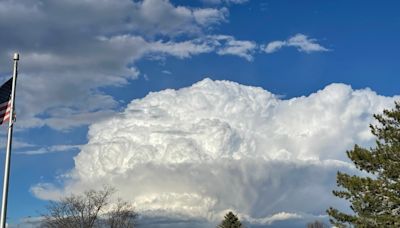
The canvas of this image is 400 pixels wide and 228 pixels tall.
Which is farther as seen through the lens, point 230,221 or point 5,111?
point 230,221

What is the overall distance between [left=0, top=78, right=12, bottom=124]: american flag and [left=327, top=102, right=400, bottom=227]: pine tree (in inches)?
983

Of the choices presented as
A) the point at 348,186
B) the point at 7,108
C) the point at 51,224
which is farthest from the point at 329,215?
the point at 51,224

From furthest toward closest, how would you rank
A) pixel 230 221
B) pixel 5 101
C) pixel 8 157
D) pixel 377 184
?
pixel 230 221 → pixel 377 184 → pixel 5 101 → pixel 8 157

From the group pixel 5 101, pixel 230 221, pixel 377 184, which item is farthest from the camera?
pixel 230 221

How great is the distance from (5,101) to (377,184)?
1023 inches

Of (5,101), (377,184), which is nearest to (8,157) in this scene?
(5,101)

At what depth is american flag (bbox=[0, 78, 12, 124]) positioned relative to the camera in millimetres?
23312

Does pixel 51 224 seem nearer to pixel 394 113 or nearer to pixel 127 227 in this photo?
pixel 127 227

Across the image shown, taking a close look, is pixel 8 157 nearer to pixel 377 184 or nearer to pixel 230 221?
pixel 377 184

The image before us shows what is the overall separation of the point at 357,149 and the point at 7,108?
27.4 meters

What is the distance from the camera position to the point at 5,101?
78.2ft

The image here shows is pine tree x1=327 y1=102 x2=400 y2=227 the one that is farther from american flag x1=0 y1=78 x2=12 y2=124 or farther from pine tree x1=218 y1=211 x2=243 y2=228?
pine tree x1=218 y1=211 x2=243 y2=228

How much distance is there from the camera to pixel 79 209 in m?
90.2

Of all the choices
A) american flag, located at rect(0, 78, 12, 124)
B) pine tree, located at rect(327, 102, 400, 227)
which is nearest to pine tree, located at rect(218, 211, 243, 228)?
pine tree, located at rect(327, 102, 400, 227)
